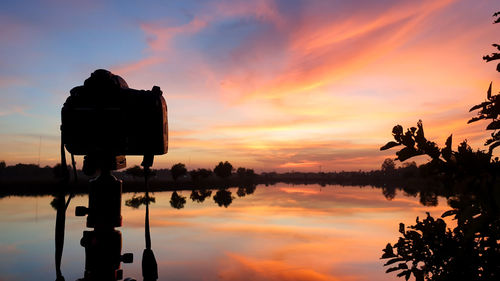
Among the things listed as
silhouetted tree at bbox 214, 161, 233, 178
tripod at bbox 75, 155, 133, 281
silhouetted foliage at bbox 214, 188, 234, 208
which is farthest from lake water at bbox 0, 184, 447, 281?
silhouetted tree at bbox 214, 161, 233, 178

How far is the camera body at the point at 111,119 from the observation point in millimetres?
1874

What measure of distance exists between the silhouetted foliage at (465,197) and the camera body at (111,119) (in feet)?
4.26

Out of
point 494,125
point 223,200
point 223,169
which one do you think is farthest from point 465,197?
point 223,169

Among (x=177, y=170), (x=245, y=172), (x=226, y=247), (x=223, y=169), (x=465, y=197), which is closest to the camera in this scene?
(x=465, y=197)

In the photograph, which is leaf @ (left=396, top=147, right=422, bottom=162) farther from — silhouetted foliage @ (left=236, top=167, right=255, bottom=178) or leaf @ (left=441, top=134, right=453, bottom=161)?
silhouetted foliage @ (left=236, top=167, right=255, bottom=178)

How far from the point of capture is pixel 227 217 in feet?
112

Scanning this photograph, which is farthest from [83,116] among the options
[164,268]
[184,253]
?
[184,253]

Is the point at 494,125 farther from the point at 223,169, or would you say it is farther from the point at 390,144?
the point at 223,169

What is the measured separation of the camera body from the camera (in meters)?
1.87

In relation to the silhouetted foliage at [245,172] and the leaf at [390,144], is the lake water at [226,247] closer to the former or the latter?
the leaf at [390,144]

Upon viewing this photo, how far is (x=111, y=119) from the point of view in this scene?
1888 mm

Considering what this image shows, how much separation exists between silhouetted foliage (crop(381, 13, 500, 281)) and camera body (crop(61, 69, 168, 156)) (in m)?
1.30

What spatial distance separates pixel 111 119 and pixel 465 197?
190 cm

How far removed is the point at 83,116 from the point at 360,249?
74.3 ft
